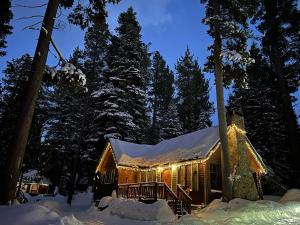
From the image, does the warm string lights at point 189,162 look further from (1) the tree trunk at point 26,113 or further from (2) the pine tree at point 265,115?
(1) the tree trunk at point 26,113

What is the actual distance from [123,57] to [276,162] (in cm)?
2130

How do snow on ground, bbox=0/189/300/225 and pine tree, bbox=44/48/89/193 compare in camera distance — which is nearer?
snow on ground, bbox=0/189/300/225

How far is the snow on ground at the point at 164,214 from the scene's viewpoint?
6.16 metres

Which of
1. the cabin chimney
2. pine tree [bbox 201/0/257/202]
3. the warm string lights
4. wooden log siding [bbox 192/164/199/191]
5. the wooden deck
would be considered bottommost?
the wooden deck

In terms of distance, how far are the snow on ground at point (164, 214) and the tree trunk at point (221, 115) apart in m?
1.15

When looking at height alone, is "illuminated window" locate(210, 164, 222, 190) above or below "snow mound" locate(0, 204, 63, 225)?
above

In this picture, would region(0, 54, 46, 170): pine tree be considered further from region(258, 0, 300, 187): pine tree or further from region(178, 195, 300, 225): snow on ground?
region(258, 0, 300, 187): pine tree

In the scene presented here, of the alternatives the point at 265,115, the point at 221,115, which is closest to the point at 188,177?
the point at 221,115

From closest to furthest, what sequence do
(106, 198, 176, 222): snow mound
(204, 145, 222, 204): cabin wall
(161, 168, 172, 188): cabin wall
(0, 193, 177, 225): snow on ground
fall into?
(0, 193, 177, 225): snow on ground, (106, 198, 176, 222): snow mound, (204, 145, 222, 204): cabin wall, (161, 168, 172, 188): cabin wall

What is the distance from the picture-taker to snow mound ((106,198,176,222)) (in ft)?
49.6

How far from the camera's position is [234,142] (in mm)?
18469

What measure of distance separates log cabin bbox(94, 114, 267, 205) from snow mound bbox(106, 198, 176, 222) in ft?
6.14

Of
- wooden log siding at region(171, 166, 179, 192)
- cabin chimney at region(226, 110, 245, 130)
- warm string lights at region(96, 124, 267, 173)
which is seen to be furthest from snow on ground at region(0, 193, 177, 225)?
cabin chimney at region(226, 110, 245, 130)

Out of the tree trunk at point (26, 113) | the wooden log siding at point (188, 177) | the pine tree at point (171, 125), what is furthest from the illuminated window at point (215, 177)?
the pine tree at point (171, 125)
